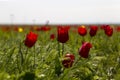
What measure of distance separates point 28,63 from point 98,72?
0.73 m

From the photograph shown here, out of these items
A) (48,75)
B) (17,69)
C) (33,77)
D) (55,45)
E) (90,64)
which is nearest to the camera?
(33,77)

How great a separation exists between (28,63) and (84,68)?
1.65 ft

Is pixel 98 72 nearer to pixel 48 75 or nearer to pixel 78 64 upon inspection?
pixel 78 64

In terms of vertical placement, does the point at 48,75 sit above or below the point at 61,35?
below

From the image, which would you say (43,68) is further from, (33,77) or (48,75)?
(33,77)

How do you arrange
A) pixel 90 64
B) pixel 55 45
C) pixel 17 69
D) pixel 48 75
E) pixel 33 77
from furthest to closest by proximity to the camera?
pixel 55 45 < pixel 90 64 < pixel 17 69 < pixel 48 75 < pixel 33 77

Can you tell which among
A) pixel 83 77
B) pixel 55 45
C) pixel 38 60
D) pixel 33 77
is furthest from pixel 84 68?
pixel 55 45

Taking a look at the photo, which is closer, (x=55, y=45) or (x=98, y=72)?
(x=98, y=72)

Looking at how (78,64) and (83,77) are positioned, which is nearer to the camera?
(78,64)

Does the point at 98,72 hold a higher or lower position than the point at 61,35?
lower

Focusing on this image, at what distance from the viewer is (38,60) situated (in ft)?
11.3

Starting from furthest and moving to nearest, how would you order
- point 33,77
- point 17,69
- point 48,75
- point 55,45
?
point 55,45 < point 17,69 < point 48,75 < point 33,77

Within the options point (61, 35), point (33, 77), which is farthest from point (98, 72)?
point (33, 77)

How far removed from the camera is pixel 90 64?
11.1ft
